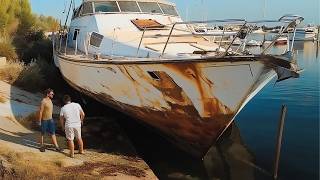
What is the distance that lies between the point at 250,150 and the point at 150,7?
5309mm

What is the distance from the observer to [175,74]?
9.18 metres

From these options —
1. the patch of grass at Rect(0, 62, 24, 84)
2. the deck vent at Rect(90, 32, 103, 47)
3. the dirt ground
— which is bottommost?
the dirt ground

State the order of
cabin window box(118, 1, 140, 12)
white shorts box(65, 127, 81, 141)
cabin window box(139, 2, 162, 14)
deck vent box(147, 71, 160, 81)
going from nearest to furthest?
white shorts box(65, 127, 81, 141) < deck vent box(147, 71, 160, 81) < cabin window box(118, 1, 140, 12) < cabin window box(139, 2, 162, 14)

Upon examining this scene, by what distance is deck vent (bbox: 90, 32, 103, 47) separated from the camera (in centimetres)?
1208

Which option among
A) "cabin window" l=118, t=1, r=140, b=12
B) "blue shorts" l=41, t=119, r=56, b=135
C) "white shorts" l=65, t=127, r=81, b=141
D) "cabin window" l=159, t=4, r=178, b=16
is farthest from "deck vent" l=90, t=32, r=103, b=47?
"white shorts" l=65, t=127, r=81, b=141

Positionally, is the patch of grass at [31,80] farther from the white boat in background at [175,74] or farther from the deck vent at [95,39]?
the deck vent at [95,39]

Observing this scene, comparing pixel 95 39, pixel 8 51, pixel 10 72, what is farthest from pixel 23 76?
pixel 95 39

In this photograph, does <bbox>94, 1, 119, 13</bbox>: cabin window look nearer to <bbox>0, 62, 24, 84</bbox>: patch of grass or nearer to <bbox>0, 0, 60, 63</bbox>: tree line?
<bbox>0, 62, 24, 84</bbox>: patch of grass

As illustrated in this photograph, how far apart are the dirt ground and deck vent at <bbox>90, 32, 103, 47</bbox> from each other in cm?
211

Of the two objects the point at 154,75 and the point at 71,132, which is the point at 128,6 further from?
the point at 71,132

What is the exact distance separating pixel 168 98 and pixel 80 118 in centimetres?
193

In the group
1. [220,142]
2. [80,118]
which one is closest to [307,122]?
[220,142]

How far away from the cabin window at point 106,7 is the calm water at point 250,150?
3.32m

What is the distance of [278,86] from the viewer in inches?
819
